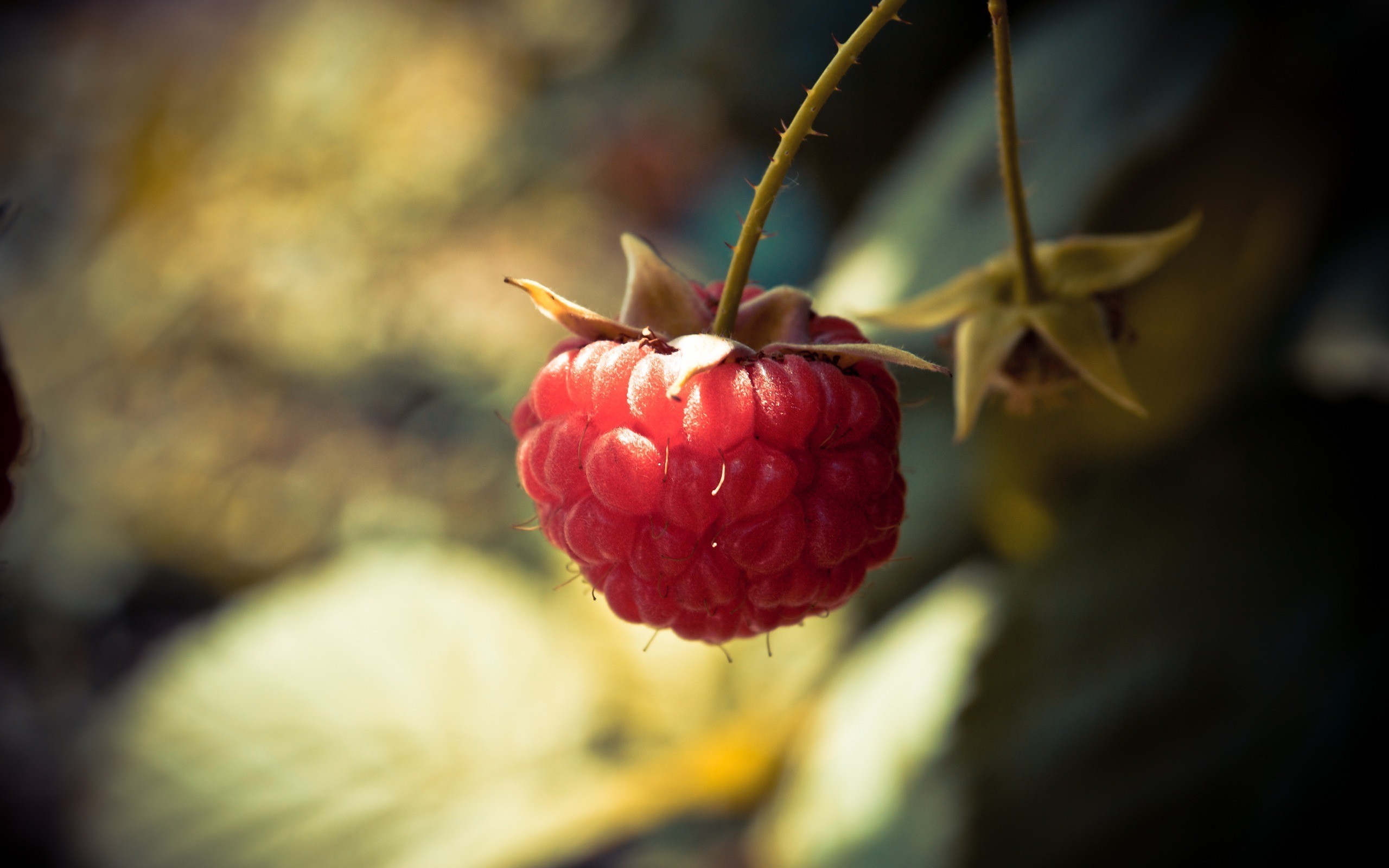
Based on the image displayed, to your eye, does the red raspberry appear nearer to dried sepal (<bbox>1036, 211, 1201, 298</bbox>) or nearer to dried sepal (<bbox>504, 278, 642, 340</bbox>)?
dried sepal (<bbox>504, 278, 642, 340</bbox>)

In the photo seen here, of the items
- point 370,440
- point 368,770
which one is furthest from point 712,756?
point 370,440

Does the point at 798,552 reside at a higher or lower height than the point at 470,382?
lower

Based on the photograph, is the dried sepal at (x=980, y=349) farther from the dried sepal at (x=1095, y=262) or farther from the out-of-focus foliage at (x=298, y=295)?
the out-of-focus foliage at (x=298, y=295)

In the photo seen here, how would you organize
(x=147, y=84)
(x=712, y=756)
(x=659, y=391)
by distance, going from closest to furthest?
1. (x=659, y=391)
2. (x=712, y=756)
3. (x=147, y=84)

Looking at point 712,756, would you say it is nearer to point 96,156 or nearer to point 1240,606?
point 1240,606

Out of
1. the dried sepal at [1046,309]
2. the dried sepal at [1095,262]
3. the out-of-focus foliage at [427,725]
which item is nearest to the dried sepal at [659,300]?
the dried sepal at [1046,309]

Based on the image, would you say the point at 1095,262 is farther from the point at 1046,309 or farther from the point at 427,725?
the point at 427,725
